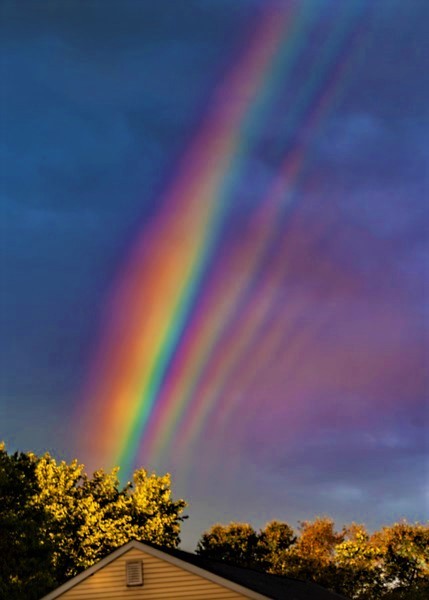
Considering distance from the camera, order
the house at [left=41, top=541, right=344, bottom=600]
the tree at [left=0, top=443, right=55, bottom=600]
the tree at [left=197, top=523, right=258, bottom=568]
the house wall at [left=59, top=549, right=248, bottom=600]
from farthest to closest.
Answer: the tree at [left=197, top=523, right=258, bottom=568]
the tree at [left=0, top=443, right=55, bottom=600]
the house wall at [left=59, top=549, right=248, bottom=600]
the house at [left=41, top=541, right=344, bottom=600]

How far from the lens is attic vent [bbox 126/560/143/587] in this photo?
3269 centimetres

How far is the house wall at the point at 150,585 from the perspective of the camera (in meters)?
32.0

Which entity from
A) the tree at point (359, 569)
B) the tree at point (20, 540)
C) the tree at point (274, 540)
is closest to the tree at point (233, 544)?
the tree at point (274, 540)

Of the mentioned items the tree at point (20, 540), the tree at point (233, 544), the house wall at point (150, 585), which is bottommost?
the house wall at point (150, 585)

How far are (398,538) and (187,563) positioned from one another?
43319mm

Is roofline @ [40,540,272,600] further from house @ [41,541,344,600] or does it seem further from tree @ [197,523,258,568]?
tree @ [197,523,258,568]

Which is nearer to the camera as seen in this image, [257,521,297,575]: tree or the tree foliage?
the tree foliage

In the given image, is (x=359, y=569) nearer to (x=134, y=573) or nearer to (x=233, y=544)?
(x=233, y=544)

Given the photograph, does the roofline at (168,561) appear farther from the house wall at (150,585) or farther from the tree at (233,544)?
the tree at (233,544)

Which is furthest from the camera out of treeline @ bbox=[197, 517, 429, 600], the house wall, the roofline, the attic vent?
treeline @ bbox=[197, 517, 429, 600]

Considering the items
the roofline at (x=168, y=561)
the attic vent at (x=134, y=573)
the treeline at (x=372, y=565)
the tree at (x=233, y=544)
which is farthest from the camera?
the tree at (x=233, y=544)

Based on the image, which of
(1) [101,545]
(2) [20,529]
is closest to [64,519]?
(1) [101,545]

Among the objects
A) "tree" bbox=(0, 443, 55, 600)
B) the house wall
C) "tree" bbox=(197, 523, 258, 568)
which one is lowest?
the house wall

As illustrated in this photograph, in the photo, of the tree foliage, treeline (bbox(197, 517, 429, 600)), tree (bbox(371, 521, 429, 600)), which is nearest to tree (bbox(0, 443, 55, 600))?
the tree foliage
